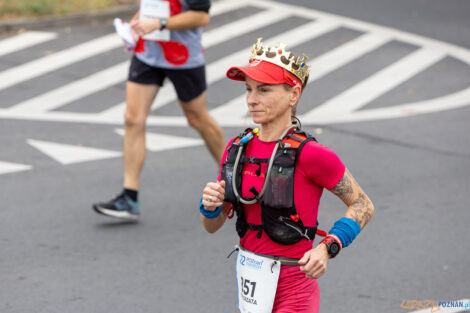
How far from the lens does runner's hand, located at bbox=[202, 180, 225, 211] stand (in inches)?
138

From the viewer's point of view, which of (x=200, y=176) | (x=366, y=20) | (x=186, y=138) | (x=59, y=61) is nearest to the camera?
(x=200, y=176)

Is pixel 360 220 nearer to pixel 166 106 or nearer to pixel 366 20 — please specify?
pixel 166 106

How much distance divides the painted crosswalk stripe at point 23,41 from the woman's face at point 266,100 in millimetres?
9999

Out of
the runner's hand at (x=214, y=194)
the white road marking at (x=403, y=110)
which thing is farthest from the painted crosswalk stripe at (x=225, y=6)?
the runner's hand at (x=214, y=194)

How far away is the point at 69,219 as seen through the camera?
23.1 ft

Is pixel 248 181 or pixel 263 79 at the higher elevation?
pixel 263 79

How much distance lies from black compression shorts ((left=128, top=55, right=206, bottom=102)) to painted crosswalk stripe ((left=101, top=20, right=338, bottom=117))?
358 centimetres

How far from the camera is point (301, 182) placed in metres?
3.63

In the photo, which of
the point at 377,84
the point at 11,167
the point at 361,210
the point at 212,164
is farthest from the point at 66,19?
the point at 361,210

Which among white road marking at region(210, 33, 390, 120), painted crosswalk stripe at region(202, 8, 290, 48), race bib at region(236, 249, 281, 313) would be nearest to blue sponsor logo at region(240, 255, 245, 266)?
race bib at region(236, 249, 281, 313)

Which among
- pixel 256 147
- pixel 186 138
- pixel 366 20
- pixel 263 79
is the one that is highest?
pixel 263 79

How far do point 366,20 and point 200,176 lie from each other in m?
8.35

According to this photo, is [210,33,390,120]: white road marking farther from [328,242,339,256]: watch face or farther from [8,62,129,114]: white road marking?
[328,242,339,256]: watch face

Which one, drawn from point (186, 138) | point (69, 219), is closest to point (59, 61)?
point (186, 138)
